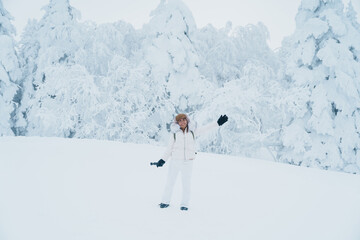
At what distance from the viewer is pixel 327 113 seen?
14.5 meters

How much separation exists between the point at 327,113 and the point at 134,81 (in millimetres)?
11744

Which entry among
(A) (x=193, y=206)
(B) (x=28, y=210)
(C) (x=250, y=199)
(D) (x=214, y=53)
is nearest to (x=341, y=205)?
(C) (x=250, y=199)

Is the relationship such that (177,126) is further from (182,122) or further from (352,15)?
(352,15)

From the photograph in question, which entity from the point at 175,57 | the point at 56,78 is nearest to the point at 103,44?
the point at 56,78

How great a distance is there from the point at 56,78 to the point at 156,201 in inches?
641

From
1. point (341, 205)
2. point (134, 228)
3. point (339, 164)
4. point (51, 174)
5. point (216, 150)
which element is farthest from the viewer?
point (216, 150)

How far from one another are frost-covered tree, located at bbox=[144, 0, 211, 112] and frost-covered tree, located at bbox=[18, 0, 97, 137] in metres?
4.54

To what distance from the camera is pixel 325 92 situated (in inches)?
578

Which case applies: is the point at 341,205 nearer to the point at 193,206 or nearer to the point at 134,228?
the point at 193,206

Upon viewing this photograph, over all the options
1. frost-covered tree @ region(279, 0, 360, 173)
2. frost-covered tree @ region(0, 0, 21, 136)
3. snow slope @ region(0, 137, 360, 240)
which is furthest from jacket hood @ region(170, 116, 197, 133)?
frost-covered tree @ region(0, 0, 21, 136)

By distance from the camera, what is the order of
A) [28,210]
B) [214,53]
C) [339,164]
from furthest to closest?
[214,53] < [339,164] < [28,210]

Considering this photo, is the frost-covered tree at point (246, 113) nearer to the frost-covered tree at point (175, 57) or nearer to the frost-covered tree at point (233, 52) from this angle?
the frost-covered tree at point (175, 57)

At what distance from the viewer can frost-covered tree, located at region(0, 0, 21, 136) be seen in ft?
66.7

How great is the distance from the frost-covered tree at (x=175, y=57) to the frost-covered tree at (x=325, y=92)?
238 inches
